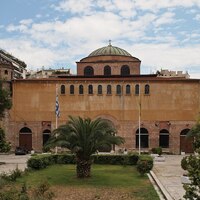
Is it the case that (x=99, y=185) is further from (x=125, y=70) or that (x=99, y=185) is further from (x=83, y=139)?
(x=125, y=70)

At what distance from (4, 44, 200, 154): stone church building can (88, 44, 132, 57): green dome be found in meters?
10.3

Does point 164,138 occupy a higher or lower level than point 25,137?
lower

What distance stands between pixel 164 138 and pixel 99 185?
25668 mm

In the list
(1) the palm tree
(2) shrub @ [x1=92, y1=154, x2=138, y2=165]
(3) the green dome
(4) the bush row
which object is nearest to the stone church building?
(3) the green dome

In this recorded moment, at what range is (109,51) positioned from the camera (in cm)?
5594

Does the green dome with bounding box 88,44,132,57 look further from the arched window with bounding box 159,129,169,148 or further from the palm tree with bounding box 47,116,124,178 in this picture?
the palm tree with bounding box 47,116,124,178

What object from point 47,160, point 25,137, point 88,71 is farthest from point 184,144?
point 47,160

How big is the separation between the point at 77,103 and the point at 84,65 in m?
10.9

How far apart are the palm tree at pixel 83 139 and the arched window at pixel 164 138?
2173cm

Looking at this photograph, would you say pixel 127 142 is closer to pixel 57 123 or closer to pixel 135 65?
pixel 57 123

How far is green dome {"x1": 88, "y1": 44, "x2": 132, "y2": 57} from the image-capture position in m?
55.5

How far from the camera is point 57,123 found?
4409 cm

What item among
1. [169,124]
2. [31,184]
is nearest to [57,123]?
[169,124]

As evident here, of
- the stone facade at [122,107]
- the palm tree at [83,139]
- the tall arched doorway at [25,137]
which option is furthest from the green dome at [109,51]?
the palm tree at [83,139]
